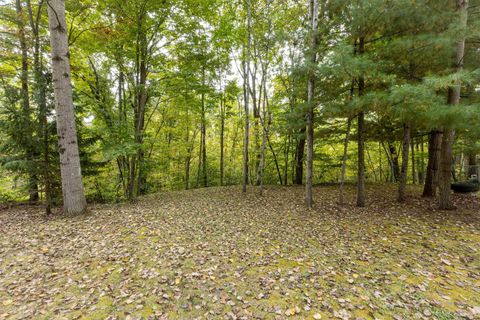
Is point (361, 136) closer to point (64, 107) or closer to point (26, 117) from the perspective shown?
point (64, 107)

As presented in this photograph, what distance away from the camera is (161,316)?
8.95 feet

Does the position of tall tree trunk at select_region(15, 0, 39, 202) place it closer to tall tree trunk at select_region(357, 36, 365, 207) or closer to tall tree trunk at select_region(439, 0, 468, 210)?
tall tree trunk at select_region(357, 36, 365, 207)

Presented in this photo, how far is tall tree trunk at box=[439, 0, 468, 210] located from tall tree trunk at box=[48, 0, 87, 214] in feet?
32.8

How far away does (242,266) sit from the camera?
3.88 meters

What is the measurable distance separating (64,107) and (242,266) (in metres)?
6.07

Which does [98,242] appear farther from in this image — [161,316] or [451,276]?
[451,276]

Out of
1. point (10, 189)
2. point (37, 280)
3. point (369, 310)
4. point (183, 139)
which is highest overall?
point (183, 139)

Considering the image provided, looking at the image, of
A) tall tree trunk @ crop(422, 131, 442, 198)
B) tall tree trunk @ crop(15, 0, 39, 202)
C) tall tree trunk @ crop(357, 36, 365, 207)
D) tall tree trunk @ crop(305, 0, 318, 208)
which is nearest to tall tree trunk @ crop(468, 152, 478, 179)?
tall tree trunk @ crop(422, 131, 442, 198)

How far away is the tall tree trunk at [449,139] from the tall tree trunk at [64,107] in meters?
10.0

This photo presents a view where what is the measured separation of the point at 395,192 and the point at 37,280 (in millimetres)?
11495

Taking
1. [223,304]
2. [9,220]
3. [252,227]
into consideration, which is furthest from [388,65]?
[9,220]

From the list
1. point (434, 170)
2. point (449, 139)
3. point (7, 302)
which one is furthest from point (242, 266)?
point (434, 170)

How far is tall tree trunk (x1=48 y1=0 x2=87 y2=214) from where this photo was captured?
5375 mm

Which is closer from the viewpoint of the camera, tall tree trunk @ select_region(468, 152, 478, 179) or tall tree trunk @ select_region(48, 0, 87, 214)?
tall tree trunk @ select_region(48, 0, 87, 214)
